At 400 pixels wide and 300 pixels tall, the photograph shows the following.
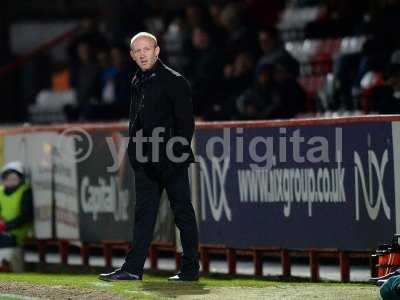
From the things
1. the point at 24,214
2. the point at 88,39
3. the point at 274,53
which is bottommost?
the point at 24,214

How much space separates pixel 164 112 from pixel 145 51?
52cm

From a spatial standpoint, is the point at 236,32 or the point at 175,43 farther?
the point at 175,43

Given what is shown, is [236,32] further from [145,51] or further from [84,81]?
[145,51]

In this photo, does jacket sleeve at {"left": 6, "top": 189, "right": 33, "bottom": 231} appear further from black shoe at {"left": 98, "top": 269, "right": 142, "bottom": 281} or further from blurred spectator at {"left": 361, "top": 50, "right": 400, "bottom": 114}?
black shoe at {"left": 98, "top": 269, "right": 142, "bottom": 281}

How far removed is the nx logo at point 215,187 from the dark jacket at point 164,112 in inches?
106

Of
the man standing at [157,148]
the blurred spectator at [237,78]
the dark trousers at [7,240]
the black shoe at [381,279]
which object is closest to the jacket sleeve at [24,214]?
the dark trousers at [7,240]

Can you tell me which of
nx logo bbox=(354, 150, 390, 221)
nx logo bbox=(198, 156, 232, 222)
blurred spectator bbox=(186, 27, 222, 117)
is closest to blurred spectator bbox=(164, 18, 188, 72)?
blurred spectator bbox=(186, 27, 222, 117)

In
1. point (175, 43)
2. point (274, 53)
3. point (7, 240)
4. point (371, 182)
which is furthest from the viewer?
point (175, 43)

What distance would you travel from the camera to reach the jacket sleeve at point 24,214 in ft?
60.6

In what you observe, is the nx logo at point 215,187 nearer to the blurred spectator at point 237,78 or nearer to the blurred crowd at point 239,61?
the blurred crowd at point 239,61

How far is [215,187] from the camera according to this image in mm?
15977
